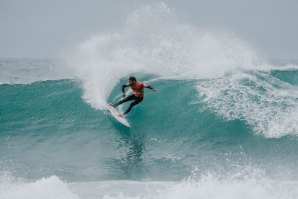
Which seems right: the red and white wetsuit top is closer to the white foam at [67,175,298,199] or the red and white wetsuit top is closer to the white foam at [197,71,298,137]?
the white foam at [197,71,298,137]

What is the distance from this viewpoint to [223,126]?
10797mm

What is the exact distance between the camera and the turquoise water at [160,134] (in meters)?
8.12

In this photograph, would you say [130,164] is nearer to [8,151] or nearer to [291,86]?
[8,151]

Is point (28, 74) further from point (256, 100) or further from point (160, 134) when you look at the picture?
point (256, 100)

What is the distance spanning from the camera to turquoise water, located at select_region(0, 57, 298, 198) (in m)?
8.12

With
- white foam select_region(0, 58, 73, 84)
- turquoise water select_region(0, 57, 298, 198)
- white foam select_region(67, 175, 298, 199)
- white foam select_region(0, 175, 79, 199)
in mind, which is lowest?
white foam select_region(67, 175, 298, 199)

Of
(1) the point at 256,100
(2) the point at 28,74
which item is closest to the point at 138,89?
(1) the point at 256,100

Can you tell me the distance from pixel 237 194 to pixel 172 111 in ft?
19.9

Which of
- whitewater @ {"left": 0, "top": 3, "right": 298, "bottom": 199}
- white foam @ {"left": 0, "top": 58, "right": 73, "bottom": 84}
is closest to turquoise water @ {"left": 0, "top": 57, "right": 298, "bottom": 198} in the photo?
whitewater @ {"left": 0, "top": 3, "right": 298, "bottom": 199}

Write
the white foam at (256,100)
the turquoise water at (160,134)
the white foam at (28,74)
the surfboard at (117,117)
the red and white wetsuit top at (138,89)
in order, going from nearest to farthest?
the turquoise water at (160,134) → the red and white wetsuit top at (138,89) → the white foam at (256,100) → the surfboard at (117,117) → the white foam at (28,74)

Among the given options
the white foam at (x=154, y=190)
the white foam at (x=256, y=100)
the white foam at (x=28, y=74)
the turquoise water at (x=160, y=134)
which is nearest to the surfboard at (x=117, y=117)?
the turquoise water at (x=160, y=134)

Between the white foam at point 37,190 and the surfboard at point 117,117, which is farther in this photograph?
the surfboard at point 117,117

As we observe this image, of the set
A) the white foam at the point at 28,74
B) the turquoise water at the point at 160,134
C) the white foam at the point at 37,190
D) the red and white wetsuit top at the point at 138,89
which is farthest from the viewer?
the white foam at the point at 28,74

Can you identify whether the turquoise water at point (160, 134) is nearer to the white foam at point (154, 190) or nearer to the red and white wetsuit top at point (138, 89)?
the white foam at point (154, 190)
